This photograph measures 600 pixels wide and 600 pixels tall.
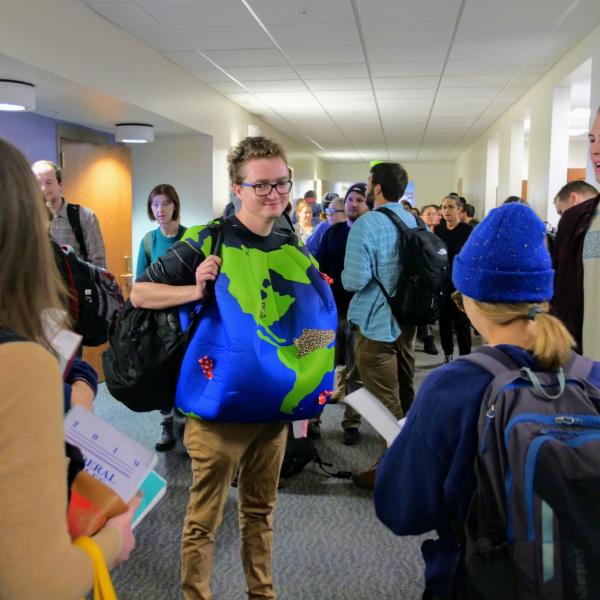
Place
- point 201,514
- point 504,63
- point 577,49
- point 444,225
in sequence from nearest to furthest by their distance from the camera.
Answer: point 201,514, point 577,49, point 504,63, point 444,225

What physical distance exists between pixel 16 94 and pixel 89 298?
8.38 ft

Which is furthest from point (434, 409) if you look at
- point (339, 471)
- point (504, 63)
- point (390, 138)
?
point (390, 138)

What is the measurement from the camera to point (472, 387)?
102 cm

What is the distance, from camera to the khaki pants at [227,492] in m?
1.77

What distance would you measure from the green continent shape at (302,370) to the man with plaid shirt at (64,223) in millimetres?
2269

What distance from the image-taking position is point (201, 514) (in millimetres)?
1796

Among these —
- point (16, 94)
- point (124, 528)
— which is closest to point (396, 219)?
point (124, 528)

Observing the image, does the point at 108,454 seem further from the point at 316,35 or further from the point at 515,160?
the point at 515,160

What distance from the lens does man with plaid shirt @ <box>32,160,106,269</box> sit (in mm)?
3447

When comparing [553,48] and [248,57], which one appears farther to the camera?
[248,57]

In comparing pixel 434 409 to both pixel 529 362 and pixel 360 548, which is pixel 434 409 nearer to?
pixel 529 362

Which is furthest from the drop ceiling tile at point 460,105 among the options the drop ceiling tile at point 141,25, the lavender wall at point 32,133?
the lavender wall at point 32,133

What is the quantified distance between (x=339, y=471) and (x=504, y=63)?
14.1 feet

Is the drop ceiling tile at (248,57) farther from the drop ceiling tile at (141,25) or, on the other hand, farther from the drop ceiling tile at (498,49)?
the drop ceiling tile at (498,49)
